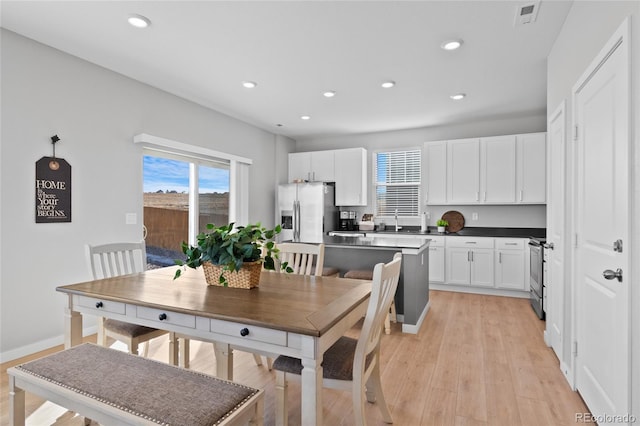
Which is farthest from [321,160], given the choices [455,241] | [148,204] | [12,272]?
[12,272]

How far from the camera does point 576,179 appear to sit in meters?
2.21

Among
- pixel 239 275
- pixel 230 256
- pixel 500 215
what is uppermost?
pixel 500 215

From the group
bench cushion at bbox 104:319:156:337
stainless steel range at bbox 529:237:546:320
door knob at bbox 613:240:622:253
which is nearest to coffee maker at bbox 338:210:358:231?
stainless steel range at bbox 529:237:546:320

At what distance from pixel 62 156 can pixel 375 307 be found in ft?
10.4

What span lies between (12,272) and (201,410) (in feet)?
8.56

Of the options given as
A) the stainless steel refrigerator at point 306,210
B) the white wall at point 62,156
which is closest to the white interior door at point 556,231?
the stainless steel refrigerator at point 306,210

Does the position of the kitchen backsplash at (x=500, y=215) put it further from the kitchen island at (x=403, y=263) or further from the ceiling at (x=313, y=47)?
the kitchen island at (x=403, y=263)

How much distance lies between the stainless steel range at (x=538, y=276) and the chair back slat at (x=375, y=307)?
288 cm

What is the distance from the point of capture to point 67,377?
1.40 m

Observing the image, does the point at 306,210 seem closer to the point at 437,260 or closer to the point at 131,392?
the point at 437,260

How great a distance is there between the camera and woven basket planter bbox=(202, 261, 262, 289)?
183cm

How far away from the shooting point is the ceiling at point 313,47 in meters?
2.39

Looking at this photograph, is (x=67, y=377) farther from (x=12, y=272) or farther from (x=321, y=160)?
(x=321, y=160)

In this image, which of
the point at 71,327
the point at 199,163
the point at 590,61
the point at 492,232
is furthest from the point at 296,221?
the point at 590,61
